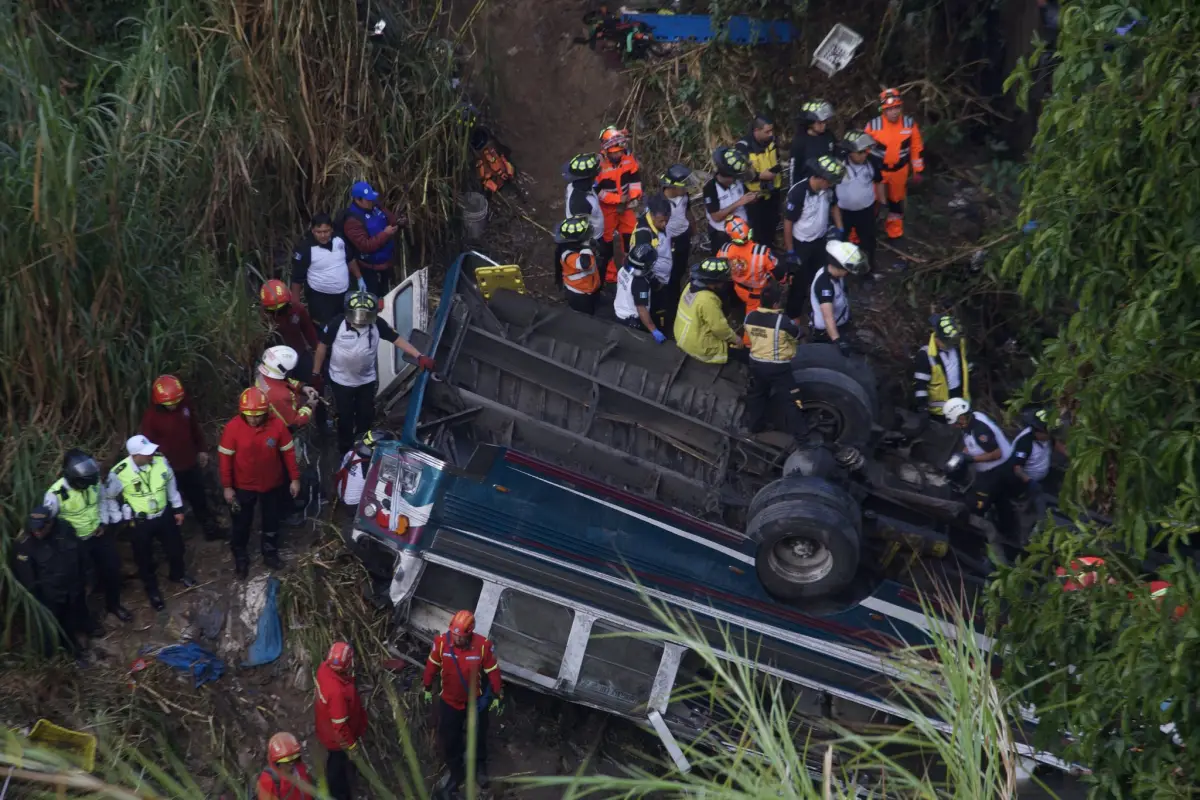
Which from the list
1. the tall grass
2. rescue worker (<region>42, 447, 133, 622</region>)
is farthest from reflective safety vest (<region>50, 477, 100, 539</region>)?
the tall grass

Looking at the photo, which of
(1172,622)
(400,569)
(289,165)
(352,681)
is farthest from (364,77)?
(1172,622)

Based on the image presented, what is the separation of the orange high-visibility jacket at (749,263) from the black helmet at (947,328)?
134 centimetres

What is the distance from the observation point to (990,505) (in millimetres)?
8164

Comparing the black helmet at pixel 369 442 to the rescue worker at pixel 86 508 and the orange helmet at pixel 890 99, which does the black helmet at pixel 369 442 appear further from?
the orange helmet at pixel 890 99

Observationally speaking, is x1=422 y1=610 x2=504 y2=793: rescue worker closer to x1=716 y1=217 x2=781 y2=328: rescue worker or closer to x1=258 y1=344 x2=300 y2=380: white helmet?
x1=258 y1=344 x2=300 y2=380: white helmet

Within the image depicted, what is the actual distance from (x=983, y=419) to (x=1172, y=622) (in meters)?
3.68

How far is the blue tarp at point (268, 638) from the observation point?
805cm

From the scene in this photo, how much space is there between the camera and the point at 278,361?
8.11 meters

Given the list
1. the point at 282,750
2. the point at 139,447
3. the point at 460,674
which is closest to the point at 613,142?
the point at 139,447

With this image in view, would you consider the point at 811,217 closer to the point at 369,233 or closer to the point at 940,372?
the point at 940,372

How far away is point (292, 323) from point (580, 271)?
2.24 m

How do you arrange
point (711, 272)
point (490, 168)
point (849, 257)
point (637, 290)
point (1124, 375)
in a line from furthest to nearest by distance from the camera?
point (490, 168) → point (637, 290) → point (849, 257) → point (711, 272) → point (1124, 375)

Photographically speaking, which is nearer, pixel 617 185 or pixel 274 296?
pixel 274 296

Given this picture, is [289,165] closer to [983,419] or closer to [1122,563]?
[983,419]
